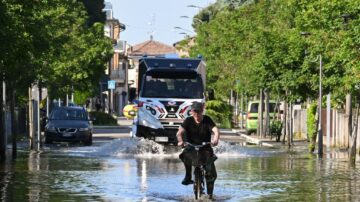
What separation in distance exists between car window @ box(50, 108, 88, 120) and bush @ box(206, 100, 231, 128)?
28.2 meters

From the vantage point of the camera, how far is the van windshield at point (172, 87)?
40312 millimetres

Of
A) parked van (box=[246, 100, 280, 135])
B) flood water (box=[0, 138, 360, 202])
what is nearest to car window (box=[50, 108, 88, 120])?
flood water (box=[0, 138, 360, 202])

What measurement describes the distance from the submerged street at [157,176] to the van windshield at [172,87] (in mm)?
1790

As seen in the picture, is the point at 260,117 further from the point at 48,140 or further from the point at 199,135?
the point at 199,135

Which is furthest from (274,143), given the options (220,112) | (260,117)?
(220,112)

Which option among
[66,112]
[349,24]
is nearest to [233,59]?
[66,112]

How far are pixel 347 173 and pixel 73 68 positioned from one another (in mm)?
41090

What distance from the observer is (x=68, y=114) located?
5122 centimetres

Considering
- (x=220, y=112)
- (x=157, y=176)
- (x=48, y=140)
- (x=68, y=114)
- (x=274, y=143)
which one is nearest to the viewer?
(x=157, y=176)

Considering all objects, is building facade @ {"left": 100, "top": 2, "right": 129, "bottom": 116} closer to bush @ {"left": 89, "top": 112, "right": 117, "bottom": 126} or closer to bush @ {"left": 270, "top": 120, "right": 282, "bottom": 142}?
bush @ {"left": 89, "top": 112, "right": 117, "bottom": 126}

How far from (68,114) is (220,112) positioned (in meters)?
31.9

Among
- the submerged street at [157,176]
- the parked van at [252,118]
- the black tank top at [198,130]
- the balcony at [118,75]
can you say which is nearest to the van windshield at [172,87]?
the submerged street at [157,176]

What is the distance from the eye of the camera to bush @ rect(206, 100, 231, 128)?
264 feet

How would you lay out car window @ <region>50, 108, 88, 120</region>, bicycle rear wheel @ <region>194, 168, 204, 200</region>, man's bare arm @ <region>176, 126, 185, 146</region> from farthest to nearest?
car window @ <region>50, 108, 88, 120</region>, bicycle rear wheel @ <region>194, 168, 204, 200</region>, man's bare arm @ <region>176, 126, 185, 146</region>
